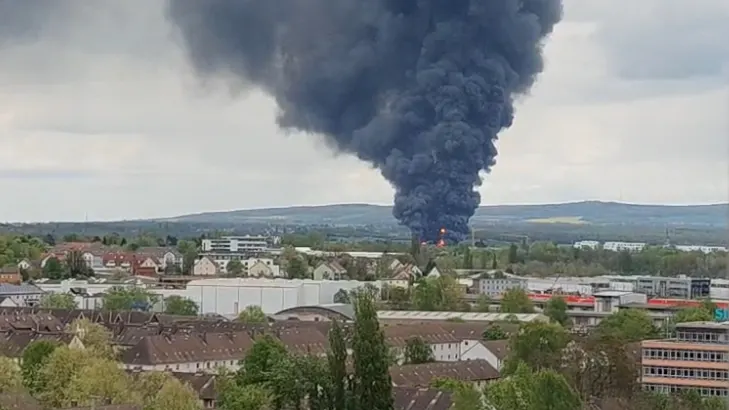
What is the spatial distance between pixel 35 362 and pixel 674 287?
1119 inches

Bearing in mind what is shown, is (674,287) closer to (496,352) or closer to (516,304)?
(516,304)

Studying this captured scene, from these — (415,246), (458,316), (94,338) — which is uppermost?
(415,246)

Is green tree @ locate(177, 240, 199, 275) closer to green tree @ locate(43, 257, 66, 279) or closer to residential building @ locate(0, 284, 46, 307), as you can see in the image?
green tree @ locate(43, 257, 66, 279)

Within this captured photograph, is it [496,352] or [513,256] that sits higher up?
[513,256]

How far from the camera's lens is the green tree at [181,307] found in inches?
1323

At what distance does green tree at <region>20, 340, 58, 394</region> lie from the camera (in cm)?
1839

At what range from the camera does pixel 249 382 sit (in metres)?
17.8

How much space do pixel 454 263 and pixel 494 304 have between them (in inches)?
424

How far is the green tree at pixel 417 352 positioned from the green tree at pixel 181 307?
32.7 ft

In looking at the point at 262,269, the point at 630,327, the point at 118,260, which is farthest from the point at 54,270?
the point at 630,327

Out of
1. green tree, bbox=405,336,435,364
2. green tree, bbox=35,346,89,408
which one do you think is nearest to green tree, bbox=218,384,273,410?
green tree, bbox=35,346,89,408

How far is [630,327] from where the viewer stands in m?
27.1

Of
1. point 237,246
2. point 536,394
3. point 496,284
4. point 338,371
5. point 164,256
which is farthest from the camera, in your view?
point 237,246

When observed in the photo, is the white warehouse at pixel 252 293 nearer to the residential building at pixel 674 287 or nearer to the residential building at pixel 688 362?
the residential building at pixel 674 287
